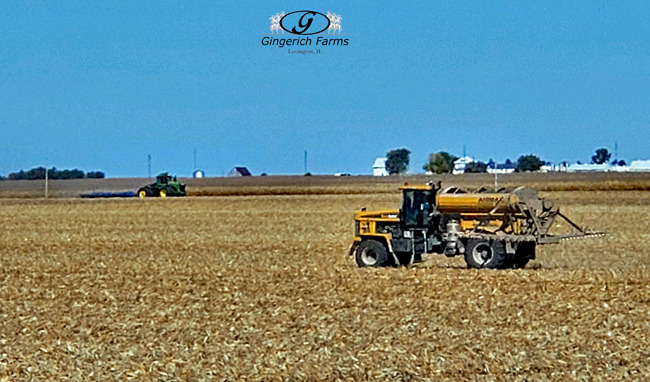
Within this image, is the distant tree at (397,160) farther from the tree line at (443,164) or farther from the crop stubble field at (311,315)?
the crop stubble field at (311,315)

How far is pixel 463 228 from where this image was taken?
68.8 ft

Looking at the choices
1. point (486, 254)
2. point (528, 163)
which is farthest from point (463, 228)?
point (528, 163)

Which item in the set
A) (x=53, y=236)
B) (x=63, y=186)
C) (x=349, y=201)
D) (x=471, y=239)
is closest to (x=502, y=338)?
(x=471, y=239)

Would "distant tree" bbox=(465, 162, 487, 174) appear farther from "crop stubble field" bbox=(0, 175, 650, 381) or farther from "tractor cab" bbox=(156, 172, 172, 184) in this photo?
"crop stubble field" bbox=(0, 175, 650, 381)

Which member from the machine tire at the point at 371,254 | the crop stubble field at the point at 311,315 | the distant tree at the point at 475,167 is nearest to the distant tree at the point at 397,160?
the distant tree at the point at 475,167

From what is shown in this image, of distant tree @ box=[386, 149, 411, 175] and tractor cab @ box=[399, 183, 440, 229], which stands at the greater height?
distant tree @ box=[386, 149, 411, 175]

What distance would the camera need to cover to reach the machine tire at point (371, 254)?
21109 mm

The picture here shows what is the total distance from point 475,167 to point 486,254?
3518 inches

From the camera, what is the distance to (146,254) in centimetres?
2517

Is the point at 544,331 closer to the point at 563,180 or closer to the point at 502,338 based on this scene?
the point at 502,338

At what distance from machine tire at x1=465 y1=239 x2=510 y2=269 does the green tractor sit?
44881 mm

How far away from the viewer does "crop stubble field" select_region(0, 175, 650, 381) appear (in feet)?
35.2

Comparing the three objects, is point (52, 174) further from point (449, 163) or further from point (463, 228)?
point (463, 228)

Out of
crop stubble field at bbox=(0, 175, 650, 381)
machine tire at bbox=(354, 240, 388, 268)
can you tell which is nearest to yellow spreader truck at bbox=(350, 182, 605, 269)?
machine tire at bbox=(354, 240, 388, 268)
